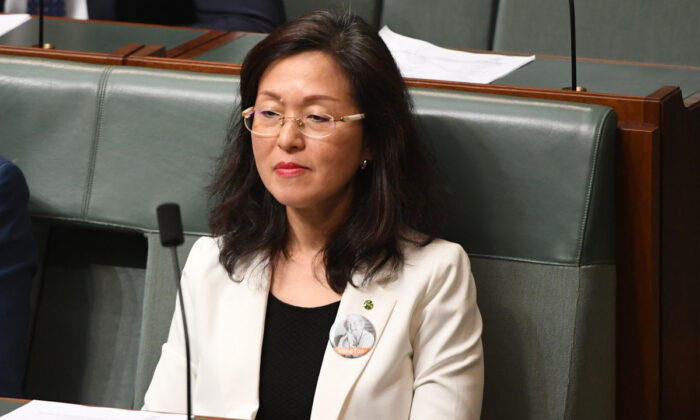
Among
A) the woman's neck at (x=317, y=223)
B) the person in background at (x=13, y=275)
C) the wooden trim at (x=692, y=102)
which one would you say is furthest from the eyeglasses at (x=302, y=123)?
the wooden trim at (x=692, y=102)

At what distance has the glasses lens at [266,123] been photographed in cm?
135

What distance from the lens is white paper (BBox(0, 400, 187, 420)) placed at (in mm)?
1159

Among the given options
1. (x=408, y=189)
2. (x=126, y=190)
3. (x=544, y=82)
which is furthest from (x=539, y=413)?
(x=126, y=190)

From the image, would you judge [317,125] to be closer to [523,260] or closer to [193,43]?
[523,260]

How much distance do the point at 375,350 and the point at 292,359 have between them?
0.13 m

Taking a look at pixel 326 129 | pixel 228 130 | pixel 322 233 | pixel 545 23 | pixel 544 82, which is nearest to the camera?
pixel 326 129

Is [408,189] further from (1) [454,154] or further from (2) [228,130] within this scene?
(2) [228,130]

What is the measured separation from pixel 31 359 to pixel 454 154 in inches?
35.3

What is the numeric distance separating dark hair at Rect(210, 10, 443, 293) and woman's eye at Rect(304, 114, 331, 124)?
6cm

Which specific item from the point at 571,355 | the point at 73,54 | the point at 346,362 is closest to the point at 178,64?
the point at 73,54

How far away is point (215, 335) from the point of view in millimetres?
1418

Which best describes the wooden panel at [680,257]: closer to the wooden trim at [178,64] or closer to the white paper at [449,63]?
the white paper at [449,63]

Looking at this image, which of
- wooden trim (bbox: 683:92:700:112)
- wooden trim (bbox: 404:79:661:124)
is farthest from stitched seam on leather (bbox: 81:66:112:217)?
wooden trim (bbox: 683:92:700:112)

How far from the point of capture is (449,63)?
1.86 meters
